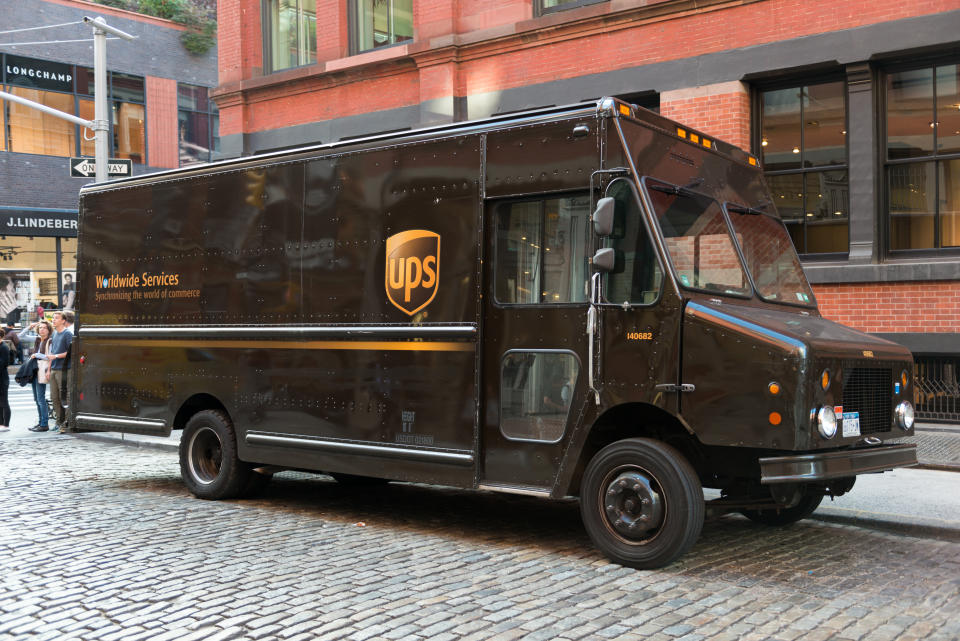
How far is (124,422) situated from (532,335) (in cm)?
532

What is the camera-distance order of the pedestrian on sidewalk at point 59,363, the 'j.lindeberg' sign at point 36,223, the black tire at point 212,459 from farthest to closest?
the 'j.lindeberg' sign at point 36,223, the pedestrian on sidewalk at point 59,363, the black tire at point 212,459

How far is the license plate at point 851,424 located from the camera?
646 centimetres

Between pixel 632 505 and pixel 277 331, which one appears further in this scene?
pixel 277 331

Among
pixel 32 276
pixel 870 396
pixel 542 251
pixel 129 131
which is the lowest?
pixel 870 396

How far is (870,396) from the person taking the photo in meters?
6.81

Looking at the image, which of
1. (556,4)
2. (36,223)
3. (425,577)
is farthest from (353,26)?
(36,223)

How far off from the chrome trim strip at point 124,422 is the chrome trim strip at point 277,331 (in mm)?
891

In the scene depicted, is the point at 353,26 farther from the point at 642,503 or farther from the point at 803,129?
the point at 642,503

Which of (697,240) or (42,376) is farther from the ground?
(697,240)

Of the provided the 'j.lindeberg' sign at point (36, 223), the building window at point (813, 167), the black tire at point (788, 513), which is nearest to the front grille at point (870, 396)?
the black tire at point (788, 513)

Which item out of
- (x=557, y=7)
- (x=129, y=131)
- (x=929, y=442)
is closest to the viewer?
(x=929, y=442)

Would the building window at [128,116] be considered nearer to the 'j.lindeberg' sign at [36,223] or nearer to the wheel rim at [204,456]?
the 'j.lindeberg' sign at [36,223]

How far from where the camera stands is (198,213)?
9766 millimetres

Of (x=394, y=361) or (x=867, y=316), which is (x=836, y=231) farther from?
(x=394, y=361)
